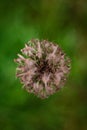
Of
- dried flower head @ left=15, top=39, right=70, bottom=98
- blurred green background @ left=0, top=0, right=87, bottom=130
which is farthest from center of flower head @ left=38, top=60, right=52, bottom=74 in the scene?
blurred green background @ left=0, top=0, right=87, bottom=130

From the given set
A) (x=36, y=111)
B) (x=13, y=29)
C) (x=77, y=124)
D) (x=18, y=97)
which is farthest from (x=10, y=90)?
(x=77, y=124)

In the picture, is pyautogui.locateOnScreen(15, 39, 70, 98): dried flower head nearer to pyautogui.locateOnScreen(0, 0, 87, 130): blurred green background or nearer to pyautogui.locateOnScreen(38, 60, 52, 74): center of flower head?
pyautogui.locateOnScreen(38, 60, 52, 74): center of flower head

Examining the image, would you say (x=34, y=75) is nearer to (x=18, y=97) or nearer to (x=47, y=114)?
(x=18, y=97)

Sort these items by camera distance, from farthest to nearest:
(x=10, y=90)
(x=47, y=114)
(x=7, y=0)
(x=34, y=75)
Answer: (x=7, y=0) → (x=47, y=114) → (x=10, y=90) → (x=34, y=75)

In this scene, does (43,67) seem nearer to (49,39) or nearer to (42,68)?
(42,68)

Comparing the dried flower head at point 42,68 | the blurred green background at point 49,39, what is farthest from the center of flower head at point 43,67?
the blurred green background at point 49,39

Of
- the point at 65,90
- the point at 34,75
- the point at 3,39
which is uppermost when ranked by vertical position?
the point at 3,39

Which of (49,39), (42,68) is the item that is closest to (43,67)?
(42,68)
